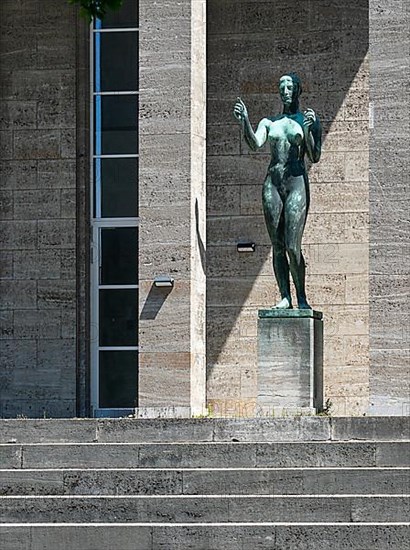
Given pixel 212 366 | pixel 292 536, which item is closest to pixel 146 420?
pixel 292 536

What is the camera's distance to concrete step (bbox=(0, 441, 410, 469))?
17.7 meters

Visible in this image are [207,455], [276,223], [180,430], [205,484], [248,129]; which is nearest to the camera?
[205,484]

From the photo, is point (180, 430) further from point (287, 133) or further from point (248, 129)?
point (287, 133)

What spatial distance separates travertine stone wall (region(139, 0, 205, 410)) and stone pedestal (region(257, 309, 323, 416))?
1190mm

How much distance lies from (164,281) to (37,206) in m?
3.78

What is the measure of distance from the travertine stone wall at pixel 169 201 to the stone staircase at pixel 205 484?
7.14ft

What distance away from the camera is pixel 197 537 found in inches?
644

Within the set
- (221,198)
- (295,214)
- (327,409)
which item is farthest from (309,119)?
(221,198)

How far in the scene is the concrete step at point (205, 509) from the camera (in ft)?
54.2

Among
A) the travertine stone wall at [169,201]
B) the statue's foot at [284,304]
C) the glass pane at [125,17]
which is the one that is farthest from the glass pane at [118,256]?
the statue's foot at [284,304]

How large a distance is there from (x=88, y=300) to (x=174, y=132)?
370cm

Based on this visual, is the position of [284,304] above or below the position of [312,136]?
below

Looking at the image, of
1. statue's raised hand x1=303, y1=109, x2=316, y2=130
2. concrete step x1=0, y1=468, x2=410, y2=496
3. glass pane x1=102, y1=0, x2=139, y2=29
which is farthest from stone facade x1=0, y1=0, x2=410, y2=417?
concrete step x1=0, y1=468, x2=410, y2=496

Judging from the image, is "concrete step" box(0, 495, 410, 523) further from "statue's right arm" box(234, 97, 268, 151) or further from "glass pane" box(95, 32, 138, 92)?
"glass pane" box(95, 32, 138, 92)
